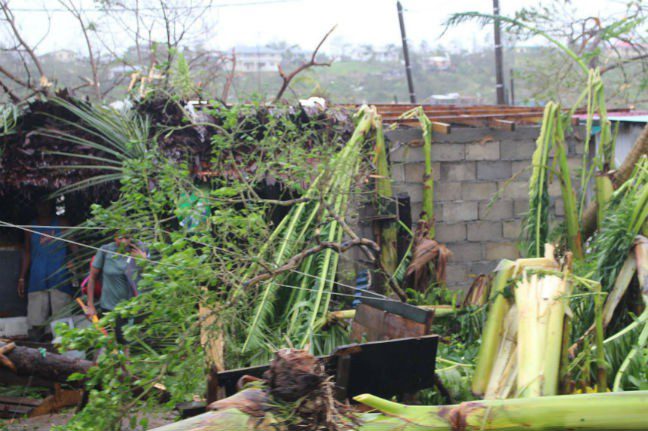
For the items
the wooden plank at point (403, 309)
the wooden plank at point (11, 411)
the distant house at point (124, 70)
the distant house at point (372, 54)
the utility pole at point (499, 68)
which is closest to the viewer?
the wooden plank at point (403, 309)

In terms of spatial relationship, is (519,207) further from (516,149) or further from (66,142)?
(66,142)

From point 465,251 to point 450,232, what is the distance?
11.0 inches

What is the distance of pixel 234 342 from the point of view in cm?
402

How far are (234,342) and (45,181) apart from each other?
3617 millimetres

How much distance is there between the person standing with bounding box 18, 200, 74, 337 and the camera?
292 inches

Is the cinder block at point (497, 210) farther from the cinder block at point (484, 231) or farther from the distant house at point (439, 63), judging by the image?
the distant house at point (439, 63)

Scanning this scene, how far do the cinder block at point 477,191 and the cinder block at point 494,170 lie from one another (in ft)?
0.29

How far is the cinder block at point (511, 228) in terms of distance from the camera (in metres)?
7.56

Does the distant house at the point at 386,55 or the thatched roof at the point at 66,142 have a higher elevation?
the distant house at the point at 386,55

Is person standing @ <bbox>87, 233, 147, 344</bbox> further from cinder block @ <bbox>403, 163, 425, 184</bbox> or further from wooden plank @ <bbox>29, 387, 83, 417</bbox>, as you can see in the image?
cinder block @ <bbox>403, 163, 425, 184</bbox>

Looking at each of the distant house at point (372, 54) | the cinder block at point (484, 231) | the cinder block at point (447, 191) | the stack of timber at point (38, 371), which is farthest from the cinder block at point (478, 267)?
the distant house at point (372, 54)

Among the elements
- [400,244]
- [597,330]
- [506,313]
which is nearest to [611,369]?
[597,330]

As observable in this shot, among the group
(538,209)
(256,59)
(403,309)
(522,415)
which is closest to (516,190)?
(538,209)

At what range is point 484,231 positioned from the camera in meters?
7.51
